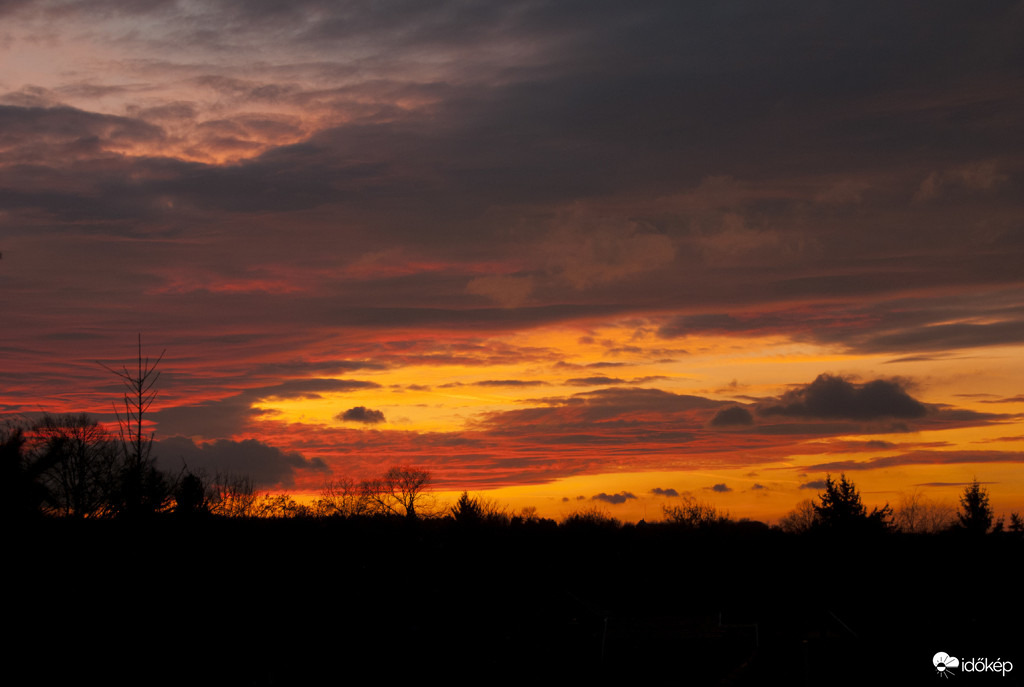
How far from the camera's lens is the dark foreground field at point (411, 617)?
18469mm

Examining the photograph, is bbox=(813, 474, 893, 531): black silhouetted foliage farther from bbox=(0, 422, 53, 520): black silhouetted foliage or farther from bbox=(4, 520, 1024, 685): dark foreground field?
bbox=(0, 422, 53, 520): black silhouetted foliage

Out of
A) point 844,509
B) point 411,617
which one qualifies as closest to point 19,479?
point 411,617

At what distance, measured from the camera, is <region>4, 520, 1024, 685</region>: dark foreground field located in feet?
60.6

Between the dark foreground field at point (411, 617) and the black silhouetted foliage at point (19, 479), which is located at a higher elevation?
the black silhouetted foliage at point (19, 479)

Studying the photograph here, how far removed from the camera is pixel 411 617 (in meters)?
25.6

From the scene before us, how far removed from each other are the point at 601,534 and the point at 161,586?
26546 millimetres

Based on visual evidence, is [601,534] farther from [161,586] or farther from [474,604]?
[161,586]

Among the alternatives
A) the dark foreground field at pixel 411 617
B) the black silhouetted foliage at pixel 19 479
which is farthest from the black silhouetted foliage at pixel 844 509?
the black silhouetted foliage at pixel 19 479

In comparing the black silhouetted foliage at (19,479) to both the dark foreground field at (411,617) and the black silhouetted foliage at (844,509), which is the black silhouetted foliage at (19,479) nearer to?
the dark foreground field at (411,617)

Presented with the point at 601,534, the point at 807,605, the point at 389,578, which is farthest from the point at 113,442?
the point at 807,605

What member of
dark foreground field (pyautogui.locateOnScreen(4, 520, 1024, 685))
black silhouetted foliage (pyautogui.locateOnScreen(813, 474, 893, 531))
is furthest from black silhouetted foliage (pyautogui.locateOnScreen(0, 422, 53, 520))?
black silhouetted foliage (pyautogui.locateOnScreen(813, 474, 893, 531))

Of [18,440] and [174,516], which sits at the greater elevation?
[18,440]

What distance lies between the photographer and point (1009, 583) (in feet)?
150

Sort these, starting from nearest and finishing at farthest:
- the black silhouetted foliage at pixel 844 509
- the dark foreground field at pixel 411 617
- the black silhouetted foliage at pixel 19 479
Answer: the black silhouetted foliage at pixel 19 479
the dark foreground field at pixel 411 617
the black silhouetted foliage at pixel 844 509
